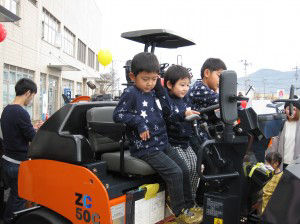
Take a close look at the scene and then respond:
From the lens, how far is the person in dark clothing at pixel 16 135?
380cm

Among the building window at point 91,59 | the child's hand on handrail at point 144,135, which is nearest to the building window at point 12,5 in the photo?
the child's hand on handrail at point 144,135

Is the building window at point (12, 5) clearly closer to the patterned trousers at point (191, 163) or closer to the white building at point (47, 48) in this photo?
the white building at point (47, 48)

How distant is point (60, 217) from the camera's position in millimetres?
2760

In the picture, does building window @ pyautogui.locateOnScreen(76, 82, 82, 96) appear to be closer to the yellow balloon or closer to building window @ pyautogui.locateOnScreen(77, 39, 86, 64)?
building window @ pyautogui.locateOnScreen(77, 39, 86, 64)

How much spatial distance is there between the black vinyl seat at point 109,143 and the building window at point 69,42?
23244mm

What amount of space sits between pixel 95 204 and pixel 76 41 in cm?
2761

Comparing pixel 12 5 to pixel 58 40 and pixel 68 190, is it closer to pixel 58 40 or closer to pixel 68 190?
pixel 58 40

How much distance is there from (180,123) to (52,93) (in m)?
20.6

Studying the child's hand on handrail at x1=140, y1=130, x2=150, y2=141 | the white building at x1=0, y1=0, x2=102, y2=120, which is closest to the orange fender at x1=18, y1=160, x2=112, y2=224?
the child's hand on handrail at x1=140, y1=130, x2=150, y2=141

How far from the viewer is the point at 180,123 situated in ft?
9.93

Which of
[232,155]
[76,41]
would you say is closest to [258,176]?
[232,155]

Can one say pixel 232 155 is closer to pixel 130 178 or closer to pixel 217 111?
pixel 217 111

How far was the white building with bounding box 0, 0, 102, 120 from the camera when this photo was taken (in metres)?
15.1

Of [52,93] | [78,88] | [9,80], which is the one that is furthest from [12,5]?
[78,88]
